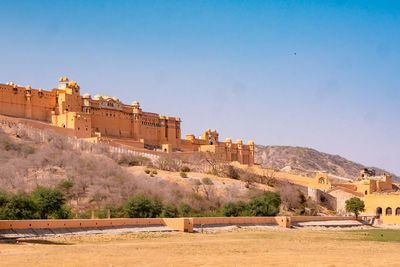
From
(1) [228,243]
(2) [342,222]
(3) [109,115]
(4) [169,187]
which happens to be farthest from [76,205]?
(3) [109,115]

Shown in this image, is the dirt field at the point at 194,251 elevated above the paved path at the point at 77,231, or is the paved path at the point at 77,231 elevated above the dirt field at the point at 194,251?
the paved path at the point at 77,231

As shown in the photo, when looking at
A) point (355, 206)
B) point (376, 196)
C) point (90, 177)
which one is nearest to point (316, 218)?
point (355, 206)

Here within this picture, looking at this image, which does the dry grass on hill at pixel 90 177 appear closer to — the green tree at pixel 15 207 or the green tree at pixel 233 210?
the green tree at pixel 233 210

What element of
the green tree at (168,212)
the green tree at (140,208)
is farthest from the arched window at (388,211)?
the green tree at (140,208)

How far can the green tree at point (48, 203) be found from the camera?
3234 cm

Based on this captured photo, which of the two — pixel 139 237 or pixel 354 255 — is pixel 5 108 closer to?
pixel 139 237

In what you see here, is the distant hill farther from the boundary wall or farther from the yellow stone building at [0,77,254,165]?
the boundary wall

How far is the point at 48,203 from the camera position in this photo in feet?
107

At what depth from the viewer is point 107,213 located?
119 feet

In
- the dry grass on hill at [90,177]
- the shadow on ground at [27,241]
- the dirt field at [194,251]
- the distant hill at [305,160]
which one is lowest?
the dirt field at [194,251]

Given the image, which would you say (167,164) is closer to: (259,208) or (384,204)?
(259,208)

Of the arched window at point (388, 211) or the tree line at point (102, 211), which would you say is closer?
the tree line at point (102, 211)

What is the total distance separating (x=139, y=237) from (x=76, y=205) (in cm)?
1437

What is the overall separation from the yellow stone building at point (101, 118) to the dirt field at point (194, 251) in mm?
31627
